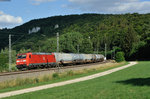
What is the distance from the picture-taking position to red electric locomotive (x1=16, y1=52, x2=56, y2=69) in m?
38.6

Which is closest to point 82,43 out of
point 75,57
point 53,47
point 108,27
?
point 53,47

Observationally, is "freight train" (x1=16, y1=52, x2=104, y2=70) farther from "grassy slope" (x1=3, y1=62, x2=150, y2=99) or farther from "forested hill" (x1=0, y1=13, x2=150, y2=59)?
"grassy slope" (x1=3, y1=62, x2=150, y2=99)

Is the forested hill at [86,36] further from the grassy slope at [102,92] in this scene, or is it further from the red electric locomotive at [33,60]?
the grassy slope at [102,92]

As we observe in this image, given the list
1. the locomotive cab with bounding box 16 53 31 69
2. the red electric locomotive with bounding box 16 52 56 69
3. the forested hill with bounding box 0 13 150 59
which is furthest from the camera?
the forested hill with bounding box 0 13 150 59

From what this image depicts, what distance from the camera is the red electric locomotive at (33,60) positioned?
3862 cm

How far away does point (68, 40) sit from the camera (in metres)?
94.0

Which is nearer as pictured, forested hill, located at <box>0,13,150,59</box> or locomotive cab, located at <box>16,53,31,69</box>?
locomotive cab, located at <box>16,53,31,69</box>

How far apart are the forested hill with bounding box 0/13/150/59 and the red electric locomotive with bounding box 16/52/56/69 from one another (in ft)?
18.6

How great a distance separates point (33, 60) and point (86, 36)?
82.6 m

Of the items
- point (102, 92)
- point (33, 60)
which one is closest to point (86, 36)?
point (33, 60)

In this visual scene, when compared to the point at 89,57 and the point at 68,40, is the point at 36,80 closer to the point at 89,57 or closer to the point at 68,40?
the point at 89,57

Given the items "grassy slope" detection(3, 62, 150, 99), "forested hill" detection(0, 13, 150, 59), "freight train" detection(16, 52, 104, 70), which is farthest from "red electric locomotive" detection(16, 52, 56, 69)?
"grassy slope" detection(3, 62, 150, 99)

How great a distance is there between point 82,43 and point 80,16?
10098cm

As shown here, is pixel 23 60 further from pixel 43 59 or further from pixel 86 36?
pixel 86 36
